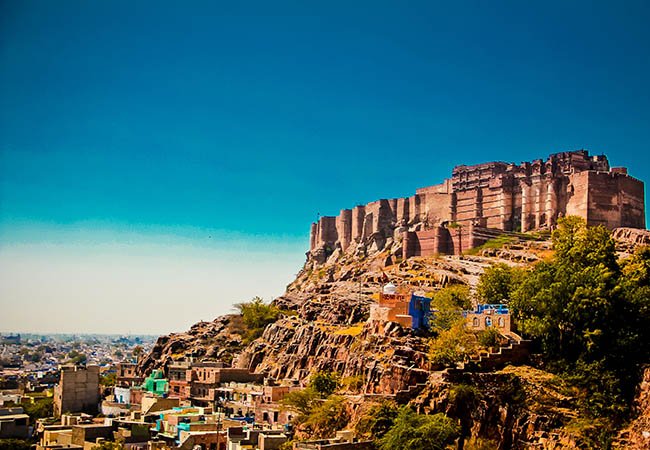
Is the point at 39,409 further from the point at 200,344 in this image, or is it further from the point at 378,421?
the point at 378,421

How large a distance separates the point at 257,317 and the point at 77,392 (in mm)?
24007

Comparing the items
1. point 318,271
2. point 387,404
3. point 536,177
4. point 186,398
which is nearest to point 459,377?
point 387,404

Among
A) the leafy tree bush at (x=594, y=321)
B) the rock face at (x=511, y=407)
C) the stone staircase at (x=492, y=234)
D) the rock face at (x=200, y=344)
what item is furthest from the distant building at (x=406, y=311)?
the stone staircase at (x=492, y=234)

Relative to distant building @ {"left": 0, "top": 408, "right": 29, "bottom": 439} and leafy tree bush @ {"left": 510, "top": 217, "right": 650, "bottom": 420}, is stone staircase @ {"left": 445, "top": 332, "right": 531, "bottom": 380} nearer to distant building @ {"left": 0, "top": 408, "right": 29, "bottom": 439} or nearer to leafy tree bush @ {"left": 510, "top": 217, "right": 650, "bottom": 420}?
leafy tree bush @ {"left": 510, "top": 217, "right": 650, "bottom": 420}

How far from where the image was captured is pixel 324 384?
54.2 metres

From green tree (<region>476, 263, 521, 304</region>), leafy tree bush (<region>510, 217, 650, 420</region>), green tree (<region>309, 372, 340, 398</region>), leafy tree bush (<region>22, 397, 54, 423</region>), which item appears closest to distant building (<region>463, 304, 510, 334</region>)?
leafy tree bush (<region>510, 217, 650, 420</region>)

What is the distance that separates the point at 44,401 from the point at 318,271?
62166mm

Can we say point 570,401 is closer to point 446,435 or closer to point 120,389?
point 446,435

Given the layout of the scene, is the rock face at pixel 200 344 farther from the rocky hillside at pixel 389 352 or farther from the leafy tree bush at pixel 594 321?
the leafy tree bush at pixel 594 321

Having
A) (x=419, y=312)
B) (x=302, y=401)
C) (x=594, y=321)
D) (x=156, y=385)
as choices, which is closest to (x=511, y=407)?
(x=594, y=321)

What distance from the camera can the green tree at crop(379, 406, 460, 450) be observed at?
3833cm

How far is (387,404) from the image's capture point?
42875mm

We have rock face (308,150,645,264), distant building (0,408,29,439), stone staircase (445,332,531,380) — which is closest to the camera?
stone staircase (445,332,531,380)

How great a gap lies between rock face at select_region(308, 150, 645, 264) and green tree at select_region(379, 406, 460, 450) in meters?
53.5
